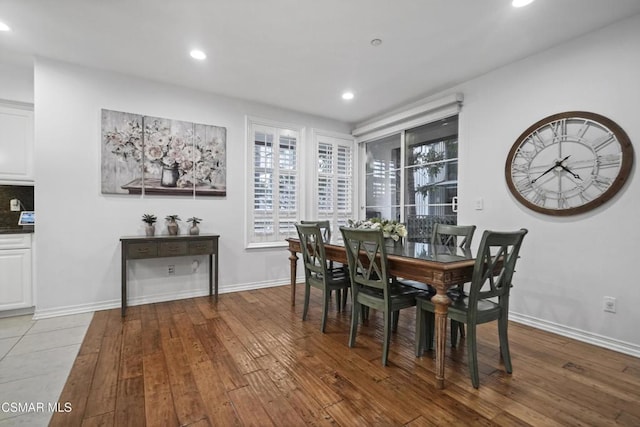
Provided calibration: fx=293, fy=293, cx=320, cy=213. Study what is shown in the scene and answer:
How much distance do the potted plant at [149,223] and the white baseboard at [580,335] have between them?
4.15m

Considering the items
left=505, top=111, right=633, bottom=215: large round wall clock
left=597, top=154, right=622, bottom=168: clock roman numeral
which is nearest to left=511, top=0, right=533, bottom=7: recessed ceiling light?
left=505, top=111, right=633, bottom=215: large round wall clock

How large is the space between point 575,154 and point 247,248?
3869 mm

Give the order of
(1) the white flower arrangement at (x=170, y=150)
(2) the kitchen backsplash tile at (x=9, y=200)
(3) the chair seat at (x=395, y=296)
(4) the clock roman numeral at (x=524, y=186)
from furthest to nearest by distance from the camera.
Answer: (1) the white flower arrangement at (x=170, y=150) → (2) the kitchen backsplash tile at (x=9, y=200) → (4) the clock roman numeral at (x=524, y=186) → (3) the chair seat at (x=395, y=296)

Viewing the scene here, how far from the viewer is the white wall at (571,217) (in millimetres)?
2414

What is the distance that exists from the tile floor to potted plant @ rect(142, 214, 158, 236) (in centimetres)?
104

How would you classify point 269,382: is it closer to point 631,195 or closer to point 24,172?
point 631,195

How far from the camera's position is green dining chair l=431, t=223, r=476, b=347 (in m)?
2.42

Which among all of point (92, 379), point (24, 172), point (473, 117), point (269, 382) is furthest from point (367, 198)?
point (24, 172)

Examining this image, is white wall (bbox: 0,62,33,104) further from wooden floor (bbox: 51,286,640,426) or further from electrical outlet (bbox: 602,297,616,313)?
electrical outlet (bbox: 602,297,616,313)

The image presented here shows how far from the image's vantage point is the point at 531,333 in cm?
276

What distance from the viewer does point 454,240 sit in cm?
310

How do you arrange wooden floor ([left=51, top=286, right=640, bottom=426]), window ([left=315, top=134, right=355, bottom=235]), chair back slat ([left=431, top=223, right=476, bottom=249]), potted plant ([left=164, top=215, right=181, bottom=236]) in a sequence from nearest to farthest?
wooden floor ([left=51, top=286, right=640, bottom=426]) → chair back slat ([left=431, top=223, right=476, bottom=249]) → potted plant ([left=164, top=215, right=181, bottom=236]) → window ([left=315, top=134, right=355, bottom=235])

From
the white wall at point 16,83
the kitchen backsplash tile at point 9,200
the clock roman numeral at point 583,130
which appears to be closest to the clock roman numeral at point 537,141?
the clock roman numeral at point 583,130

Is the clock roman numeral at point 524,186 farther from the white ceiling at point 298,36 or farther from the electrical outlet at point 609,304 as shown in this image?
the white ceiling at point 298,36
